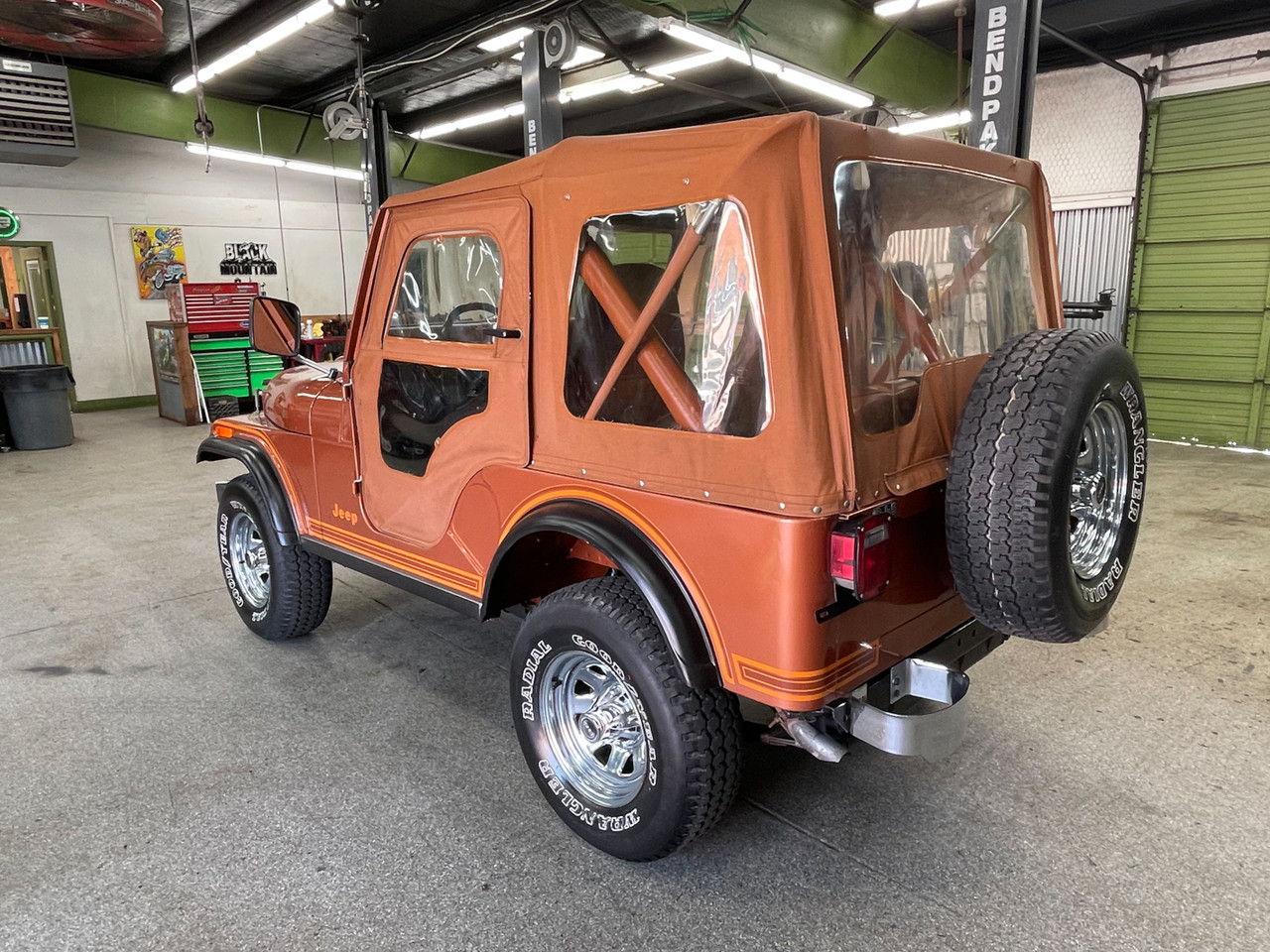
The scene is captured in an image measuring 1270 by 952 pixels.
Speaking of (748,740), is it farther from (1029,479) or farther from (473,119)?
(473,119)

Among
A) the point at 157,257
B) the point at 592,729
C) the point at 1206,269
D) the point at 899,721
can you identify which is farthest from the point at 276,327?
the point at 157,257

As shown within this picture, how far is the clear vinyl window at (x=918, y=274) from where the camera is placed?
6.43 ft

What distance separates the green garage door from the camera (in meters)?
8.61

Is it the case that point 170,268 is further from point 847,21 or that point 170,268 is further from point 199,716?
point 199,716

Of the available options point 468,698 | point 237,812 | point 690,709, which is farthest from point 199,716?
point 690,709

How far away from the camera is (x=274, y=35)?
8875mm

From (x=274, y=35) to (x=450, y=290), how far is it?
802 cm

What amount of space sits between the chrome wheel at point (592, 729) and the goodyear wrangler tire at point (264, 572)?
1785 millimetres

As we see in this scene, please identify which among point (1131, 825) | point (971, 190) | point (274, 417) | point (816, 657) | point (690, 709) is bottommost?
point (1131, 825)

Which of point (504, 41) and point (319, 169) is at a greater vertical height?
point (504, 41)

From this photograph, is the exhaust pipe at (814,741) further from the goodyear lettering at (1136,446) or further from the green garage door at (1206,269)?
the green garage door at (1206,269)

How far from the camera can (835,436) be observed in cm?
185

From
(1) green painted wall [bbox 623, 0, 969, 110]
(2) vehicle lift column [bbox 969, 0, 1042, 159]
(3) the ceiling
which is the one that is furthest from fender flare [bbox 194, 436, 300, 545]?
(3) the ceiling

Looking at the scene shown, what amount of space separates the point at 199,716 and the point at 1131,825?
3.32m
